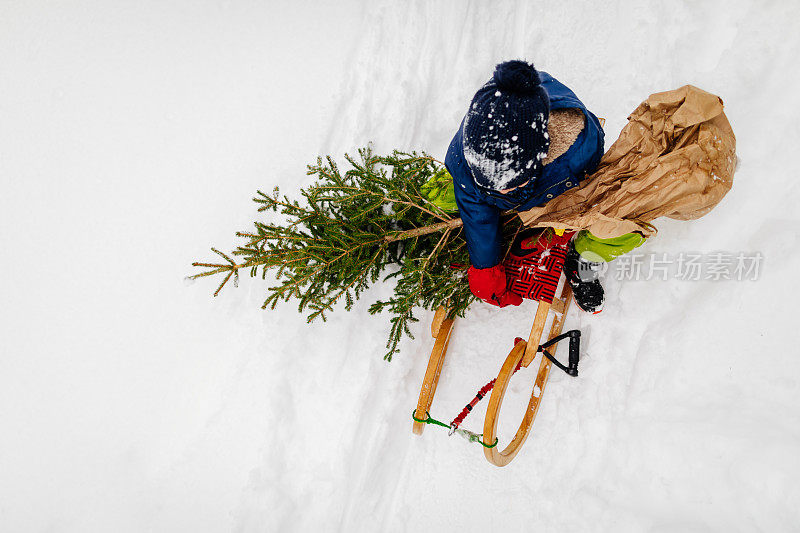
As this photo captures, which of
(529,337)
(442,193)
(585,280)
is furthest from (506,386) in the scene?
(442,193)

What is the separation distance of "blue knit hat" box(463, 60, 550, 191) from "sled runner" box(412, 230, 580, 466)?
3.09ft

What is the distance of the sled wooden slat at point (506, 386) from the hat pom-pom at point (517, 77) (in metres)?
1.35

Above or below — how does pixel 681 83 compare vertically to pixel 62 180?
above

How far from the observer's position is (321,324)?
3158 millimetres

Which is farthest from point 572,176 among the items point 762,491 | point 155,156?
point 155,156

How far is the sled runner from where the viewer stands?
2.48 metres

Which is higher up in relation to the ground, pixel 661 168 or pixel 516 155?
pixel 661 168

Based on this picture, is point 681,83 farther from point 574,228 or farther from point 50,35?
point 50,35

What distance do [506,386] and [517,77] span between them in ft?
Result: 5.62

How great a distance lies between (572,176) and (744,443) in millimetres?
1839

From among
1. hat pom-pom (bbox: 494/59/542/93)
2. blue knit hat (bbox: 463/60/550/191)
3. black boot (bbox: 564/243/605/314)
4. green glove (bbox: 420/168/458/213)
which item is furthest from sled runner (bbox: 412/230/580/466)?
hat pom-pom (bbox: 494/59/542/93)

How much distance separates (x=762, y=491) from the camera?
2.34m

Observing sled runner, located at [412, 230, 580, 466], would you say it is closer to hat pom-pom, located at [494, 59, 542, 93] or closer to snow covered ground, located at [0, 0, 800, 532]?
snow covered ground, located at [0, 0, 800, 532]

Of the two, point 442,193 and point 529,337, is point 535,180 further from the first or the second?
point 529,337
